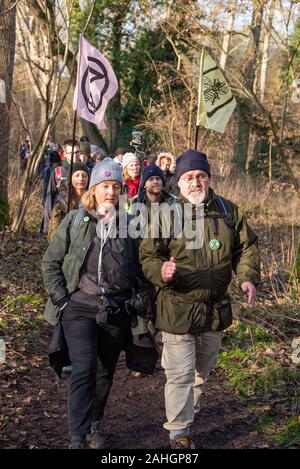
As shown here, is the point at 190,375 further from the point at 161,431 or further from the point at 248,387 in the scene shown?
the point at 248,387

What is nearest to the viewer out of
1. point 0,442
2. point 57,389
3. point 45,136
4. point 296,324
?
point 0,442

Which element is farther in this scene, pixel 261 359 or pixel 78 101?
pixel 78 101

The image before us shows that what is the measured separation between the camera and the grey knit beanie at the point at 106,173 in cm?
489

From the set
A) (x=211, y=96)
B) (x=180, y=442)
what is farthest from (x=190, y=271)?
(x=211, y=96)

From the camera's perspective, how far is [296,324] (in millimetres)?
8055

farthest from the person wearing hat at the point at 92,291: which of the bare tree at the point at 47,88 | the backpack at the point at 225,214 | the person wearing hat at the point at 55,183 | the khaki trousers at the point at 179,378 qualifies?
the bare tree at the point at 47,88

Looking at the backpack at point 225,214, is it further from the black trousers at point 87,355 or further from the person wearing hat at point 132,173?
the person wearing hat at point 132,173

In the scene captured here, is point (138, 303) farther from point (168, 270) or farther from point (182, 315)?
point (168, 270)

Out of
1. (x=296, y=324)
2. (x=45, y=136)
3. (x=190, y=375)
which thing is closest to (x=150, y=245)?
(x=190, y=375)

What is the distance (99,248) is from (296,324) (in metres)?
4.07

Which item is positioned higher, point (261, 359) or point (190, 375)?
point (190, 375)

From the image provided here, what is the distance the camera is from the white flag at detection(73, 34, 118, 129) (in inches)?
327

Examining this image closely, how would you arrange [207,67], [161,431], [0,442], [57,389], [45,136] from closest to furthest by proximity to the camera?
[0,442] < [161,431] < [57,389] < [207,67] < [45,136]

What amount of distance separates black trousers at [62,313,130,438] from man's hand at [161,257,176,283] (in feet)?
1.84
